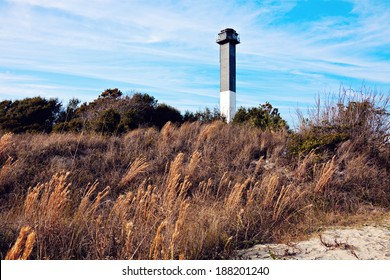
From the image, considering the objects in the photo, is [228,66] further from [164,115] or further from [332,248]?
[332,248]

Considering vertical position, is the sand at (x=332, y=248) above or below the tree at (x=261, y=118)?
below

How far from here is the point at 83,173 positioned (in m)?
6.58

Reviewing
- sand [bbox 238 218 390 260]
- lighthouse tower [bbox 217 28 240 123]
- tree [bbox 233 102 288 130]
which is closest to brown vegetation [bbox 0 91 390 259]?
sand [bbox 238 218 390 260]

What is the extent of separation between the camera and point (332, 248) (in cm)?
349

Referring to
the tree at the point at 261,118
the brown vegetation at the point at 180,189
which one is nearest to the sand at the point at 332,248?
the brown vegetation at the point at 180,189

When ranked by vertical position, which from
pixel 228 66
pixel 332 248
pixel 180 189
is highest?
pixel 228 66

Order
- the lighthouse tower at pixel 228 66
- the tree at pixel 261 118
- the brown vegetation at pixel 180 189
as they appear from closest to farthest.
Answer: the brown vegetation at pixel 180 189 → the tree at pixel 261 118 → the lighthouse tower at pixel 228 66

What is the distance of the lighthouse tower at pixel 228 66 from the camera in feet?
85.3

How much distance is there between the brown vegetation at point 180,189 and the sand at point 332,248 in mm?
291

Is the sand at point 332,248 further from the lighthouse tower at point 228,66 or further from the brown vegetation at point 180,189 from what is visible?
the lighthouse tower at point 228,66

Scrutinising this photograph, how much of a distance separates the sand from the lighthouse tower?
69.3 feet

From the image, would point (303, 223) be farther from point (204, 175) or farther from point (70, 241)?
point (70, 241)

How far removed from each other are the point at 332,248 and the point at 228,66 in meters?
24.8

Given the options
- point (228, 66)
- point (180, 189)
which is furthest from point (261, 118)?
point (228, 66)
